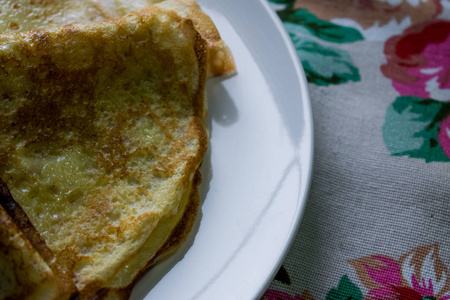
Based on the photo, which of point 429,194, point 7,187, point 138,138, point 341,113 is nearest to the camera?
point 7,187

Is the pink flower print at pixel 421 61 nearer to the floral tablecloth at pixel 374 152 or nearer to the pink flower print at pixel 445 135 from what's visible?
the floral tablecloth at pixel 374 152

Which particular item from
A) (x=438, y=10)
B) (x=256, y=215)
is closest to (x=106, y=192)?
(x=256, y=215)

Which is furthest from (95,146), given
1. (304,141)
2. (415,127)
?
(415,127)

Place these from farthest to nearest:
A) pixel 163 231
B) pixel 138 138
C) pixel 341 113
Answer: pixel 341 113
pixel 138 138
pixel 163 231

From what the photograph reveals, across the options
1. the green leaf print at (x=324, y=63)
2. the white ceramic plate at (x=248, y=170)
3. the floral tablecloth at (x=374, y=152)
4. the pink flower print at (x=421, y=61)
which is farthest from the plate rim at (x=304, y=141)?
the pink flower print at (x=421, y=61)

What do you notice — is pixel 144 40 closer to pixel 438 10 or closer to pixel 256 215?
pixel 256 215

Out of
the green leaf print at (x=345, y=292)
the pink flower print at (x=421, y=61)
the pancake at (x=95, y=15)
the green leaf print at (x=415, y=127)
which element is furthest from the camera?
the pink flower print at (x=421, y=61)

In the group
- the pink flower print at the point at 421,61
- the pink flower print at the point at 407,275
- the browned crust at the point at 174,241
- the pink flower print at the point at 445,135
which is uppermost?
the browned crust at the point at 174,241
